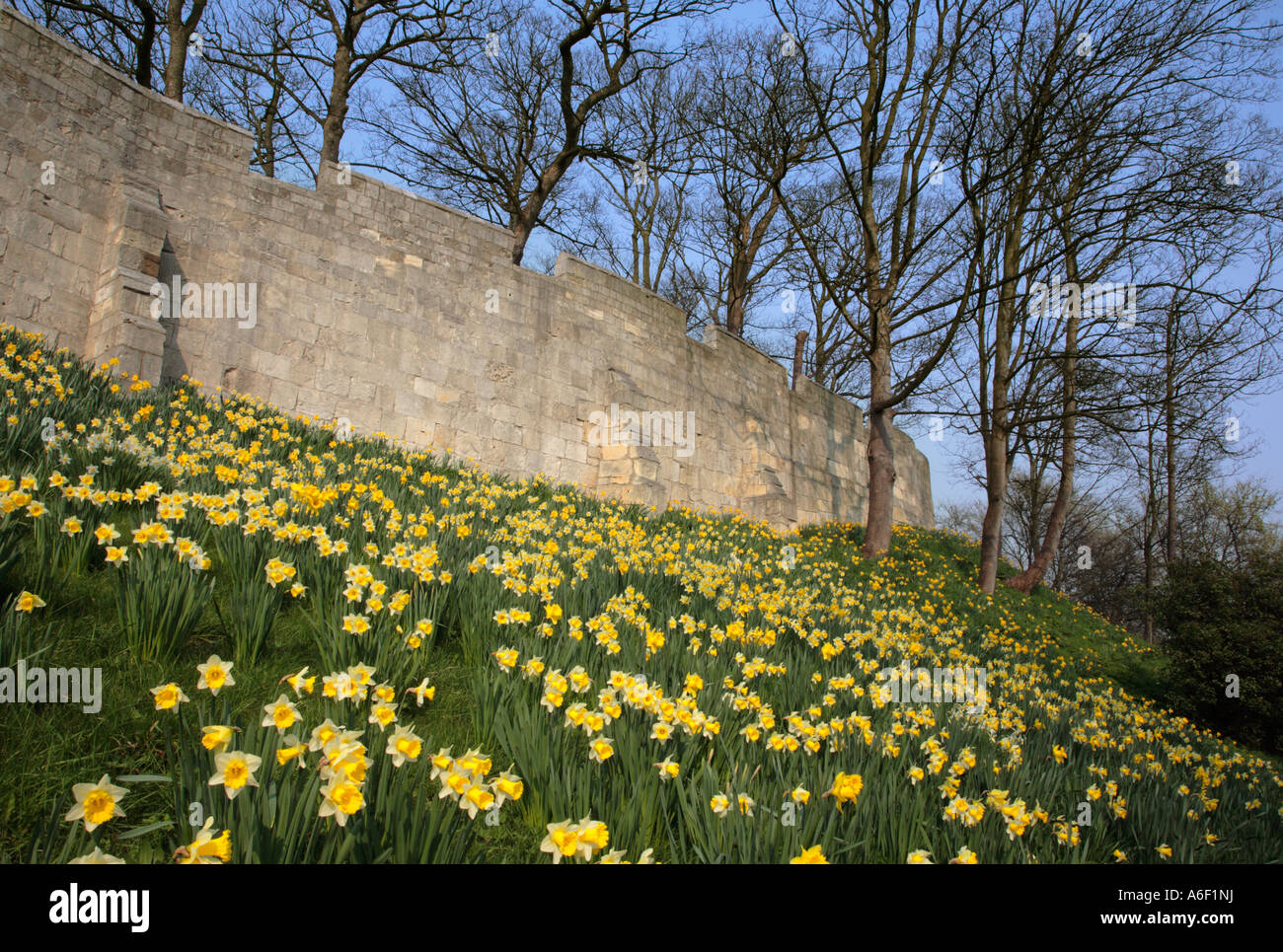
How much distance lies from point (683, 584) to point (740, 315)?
18.6 metres

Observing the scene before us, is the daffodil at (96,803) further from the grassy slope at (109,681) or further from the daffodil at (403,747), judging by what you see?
the daffodil at (403,747)

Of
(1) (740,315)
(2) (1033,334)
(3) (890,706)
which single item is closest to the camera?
(3) (890,706)

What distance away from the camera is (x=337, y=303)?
9.43m

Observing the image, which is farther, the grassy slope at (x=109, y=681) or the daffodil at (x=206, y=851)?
the grassy slope at (x=109, y=681)

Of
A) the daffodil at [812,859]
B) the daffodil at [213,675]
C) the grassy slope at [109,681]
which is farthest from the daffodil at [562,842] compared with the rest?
the daffodil at [213,675]

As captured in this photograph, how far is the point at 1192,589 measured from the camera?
9281 mm

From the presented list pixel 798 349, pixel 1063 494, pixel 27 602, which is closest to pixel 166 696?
pixel 27 602

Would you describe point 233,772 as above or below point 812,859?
above

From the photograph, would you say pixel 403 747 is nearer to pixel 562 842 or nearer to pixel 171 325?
pixel 562 842

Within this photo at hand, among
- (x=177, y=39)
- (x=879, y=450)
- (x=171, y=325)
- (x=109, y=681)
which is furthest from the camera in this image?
(x=177, y=39)

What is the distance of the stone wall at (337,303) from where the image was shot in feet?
23.8

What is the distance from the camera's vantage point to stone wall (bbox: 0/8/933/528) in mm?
7258
